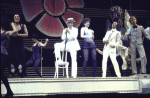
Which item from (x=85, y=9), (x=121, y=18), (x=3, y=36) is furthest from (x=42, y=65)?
(x=3, y=36)

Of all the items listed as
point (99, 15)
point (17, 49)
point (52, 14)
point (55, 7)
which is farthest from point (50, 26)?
point (17, 49)

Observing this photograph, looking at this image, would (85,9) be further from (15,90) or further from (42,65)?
(15,90)

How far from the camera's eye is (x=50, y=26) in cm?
741

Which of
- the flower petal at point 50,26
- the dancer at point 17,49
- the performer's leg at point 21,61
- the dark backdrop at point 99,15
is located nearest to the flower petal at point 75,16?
the dark backdrop at point 99,15

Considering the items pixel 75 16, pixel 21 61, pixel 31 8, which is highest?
pixel 31 8

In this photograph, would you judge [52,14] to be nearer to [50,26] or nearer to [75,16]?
[50,26]

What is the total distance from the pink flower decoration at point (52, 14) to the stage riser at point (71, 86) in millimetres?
2933

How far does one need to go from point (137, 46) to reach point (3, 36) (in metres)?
3.25

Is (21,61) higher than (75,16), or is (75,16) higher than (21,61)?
(75,16)

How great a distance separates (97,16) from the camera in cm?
755

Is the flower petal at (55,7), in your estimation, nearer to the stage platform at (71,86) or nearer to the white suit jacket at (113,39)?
the white suit jacket at (113,39)

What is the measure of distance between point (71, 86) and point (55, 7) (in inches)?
135

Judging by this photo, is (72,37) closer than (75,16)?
Yes

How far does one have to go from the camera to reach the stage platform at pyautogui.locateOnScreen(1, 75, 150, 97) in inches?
179
